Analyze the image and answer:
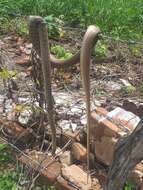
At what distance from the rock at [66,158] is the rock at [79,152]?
5cm

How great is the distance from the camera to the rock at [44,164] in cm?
337

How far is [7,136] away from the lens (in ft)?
12.2

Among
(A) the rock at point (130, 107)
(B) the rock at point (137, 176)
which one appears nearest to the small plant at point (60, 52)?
(A) the rock at point (130, 107)

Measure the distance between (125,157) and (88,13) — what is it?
11.6 ft

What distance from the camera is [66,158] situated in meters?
3.52

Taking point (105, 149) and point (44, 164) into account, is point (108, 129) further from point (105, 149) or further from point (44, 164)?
point (44, 164)

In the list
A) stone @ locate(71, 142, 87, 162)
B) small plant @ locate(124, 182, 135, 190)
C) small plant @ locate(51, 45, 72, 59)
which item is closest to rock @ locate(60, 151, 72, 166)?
stone @ locate(71, 142, 87, 162)

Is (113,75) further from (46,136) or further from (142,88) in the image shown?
(46,136)

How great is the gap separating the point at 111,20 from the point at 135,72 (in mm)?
1124

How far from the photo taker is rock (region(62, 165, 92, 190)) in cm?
329

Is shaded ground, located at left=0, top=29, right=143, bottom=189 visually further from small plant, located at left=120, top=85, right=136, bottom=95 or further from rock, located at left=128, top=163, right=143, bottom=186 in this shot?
rock, located at left=128, top=163, right=143, bottom=186

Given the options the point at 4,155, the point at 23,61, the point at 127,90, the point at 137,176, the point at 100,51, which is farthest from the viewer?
the point at 100,51

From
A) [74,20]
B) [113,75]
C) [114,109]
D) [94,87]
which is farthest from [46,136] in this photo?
[74,20]

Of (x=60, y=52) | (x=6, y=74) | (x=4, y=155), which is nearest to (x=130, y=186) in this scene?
(x=4, y=155)
